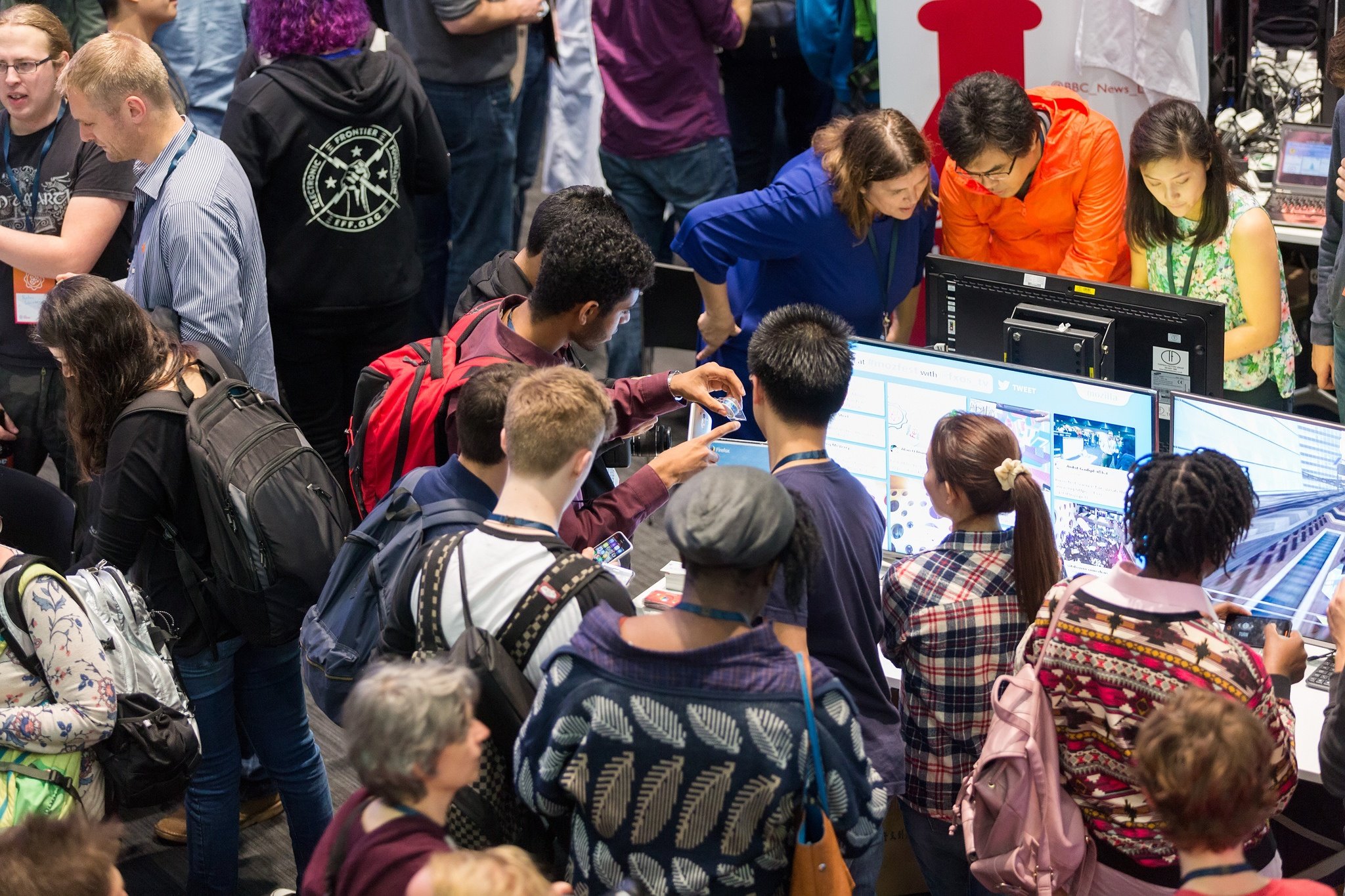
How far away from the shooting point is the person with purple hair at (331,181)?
377 cm

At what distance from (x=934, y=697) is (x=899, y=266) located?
1537mm

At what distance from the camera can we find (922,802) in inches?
98.8

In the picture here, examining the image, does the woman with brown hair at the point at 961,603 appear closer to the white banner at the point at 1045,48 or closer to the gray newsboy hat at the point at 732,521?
the gray newsboy hat at the point at 732,521

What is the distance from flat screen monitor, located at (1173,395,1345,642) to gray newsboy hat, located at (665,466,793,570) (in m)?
1.17

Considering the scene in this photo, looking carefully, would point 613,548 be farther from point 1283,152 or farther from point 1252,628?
point 1283,152

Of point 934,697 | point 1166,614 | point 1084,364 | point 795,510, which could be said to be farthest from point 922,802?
point 1084,364

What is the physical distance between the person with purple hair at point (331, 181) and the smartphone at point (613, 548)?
1653 mm

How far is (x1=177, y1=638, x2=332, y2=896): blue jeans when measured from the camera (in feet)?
9.55

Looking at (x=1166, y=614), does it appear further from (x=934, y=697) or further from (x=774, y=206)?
(x=774, y=206)

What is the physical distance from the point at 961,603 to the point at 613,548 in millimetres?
725

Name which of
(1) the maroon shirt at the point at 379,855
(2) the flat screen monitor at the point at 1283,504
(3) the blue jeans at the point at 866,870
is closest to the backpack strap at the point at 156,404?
(1) the maroon shirt at the point at 379,855

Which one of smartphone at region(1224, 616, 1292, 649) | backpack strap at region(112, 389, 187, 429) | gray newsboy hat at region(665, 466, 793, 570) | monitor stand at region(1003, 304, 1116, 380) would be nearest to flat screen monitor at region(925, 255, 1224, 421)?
monitor stand at region(1003, 304, 1116, 380)

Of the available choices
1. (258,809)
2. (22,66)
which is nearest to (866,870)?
(258,809)

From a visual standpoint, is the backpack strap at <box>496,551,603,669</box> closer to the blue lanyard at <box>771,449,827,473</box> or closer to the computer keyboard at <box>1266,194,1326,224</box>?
the blue lanyard at <box>771,449,827,473</box>
